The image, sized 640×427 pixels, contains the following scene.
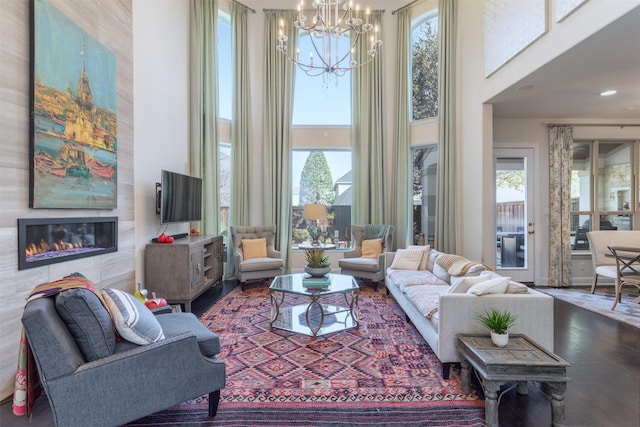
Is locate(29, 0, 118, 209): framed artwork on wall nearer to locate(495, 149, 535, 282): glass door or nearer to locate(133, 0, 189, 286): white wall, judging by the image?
locate(133, 0, 189, 286): white wall

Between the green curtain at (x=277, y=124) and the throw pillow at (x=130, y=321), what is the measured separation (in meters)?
3.86

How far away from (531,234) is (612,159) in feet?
6.22

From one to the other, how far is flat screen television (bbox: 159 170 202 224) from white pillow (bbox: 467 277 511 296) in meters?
3.52

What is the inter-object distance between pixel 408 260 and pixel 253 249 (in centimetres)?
252

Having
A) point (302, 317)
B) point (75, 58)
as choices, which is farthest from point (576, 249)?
point (75, 58)

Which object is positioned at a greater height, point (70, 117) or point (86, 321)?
point (70, 117)

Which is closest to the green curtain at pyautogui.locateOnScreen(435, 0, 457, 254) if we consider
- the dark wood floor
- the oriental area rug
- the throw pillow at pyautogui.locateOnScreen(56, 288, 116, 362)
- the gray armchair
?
the dark wood floor

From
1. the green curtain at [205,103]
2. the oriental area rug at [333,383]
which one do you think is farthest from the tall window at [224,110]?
the oriental area rug at [333,383]

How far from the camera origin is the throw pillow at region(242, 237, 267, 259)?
202 inches

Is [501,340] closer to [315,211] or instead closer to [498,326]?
[498,326]

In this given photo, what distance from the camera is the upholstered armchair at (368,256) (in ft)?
15.6

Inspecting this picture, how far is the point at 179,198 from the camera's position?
424 centimetres

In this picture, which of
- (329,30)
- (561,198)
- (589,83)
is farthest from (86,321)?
(561,198)

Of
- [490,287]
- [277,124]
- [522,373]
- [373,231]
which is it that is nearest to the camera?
[522,373]
